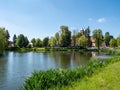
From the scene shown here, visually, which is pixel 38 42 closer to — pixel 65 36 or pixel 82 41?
pixel 65 36

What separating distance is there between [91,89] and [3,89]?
8673 millimetres

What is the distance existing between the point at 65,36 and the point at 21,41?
27.5 meters

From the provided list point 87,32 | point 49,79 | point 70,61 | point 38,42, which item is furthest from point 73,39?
point 49,79

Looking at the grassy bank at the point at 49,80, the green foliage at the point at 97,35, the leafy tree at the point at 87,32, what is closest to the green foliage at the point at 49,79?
the grassy bank at the point at 49,80

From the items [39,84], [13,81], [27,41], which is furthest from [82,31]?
[39,84]

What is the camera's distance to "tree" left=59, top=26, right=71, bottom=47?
331 ft

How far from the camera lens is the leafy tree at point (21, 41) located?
4542 inches

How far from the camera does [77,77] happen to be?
15.7 metres

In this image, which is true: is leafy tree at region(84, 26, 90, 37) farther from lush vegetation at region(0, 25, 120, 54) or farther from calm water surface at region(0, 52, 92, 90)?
calm water surface at region(0, 52, 92, 90)

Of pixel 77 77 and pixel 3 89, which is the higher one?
pixel 77 77

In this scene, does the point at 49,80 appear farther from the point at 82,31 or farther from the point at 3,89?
the point at 82,31

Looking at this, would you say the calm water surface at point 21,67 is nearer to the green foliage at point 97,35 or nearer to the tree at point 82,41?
the tree at point 82,41

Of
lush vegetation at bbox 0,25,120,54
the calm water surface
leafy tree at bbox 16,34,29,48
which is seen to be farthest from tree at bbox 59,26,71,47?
the calm water surface

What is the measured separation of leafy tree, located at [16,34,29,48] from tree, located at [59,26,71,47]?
969 inches
